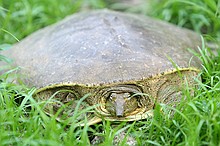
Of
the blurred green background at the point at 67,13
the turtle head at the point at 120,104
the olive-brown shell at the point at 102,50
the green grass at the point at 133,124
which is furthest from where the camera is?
the blurred green background at the point at 67,13

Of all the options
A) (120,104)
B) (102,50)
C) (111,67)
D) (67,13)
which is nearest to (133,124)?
(120,104)

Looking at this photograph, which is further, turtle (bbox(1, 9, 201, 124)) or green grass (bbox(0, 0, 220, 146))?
turtle (bbox(1, 9, 201, 124))

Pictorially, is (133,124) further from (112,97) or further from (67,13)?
(67,13)

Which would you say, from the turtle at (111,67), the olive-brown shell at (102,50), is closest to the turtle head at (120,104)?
the turtle at (111,67)

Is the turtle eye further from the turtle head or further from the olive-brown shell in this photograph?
the olive-brown shell

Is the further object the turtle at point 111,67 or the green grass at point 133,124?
the turtle at point 111,67

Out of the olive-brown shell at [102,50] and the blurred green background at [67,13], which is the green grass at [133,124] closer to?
the olive-brown shell at [102,50]

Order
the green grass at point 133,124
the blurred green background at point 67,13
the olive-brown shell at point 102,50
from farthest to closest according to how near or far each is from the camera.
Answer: the blurred green background at point 67,13
the olive-brown shell at point 102,50
the green grass at point 133,124

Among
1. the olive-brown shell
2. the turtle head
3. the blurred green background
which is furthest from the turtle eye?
the blurred green background
